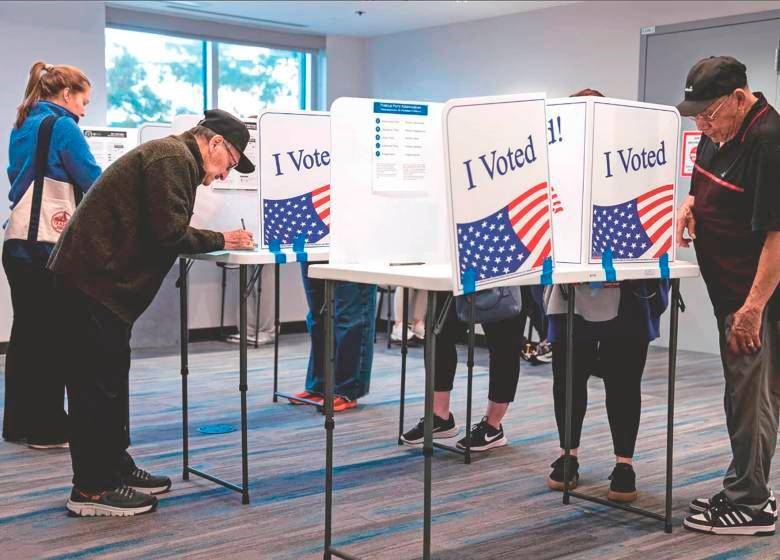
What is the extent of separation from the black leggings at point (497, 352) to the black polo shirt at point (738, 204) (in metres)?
0.98

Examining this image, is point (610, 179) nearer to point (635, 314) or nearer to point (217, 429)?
point (635, 314)

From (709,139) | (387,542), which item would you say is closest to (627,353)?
(709,139)

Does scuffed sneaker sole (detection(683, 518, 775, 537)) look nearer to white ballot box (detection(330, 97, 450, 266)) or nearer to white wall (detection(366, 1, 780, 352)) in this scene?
white ballot box (detection(330, 97, 450, 266))

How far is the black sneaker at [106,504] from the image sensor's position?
3064mm

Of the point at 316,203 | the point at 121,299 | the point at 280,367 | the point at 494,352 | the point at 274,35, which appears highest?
the point at 274,35

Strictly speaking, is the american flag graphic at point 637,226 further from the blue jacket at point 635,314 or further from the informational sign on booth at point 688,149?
the informational sign on booth at point 688,149

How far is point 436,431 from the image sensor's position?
4.12 meters

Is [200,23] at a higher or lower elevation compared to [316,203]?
higher

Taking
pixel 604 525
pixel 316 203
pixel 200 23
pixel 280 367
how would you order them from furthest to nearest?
pixel 200 23 < pixel 280 367 < pixel 316 203 < pixel 604 525

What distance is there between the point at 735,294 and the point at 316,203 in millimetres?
1571

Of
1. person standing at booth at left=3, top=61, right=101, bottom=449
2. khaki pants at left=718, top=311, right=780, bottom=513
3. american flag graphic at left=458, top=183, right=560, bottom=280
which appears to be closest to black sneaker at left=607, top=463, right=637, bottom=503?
khaki pants at left=718, top=311, right=780, bottom=513

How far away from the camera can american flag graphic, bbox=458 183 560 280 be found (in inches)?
92.7

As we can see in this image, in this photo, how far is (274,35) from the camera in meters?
8.10

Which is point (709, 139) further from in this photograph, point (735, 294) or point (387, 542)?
point (387, 542)
